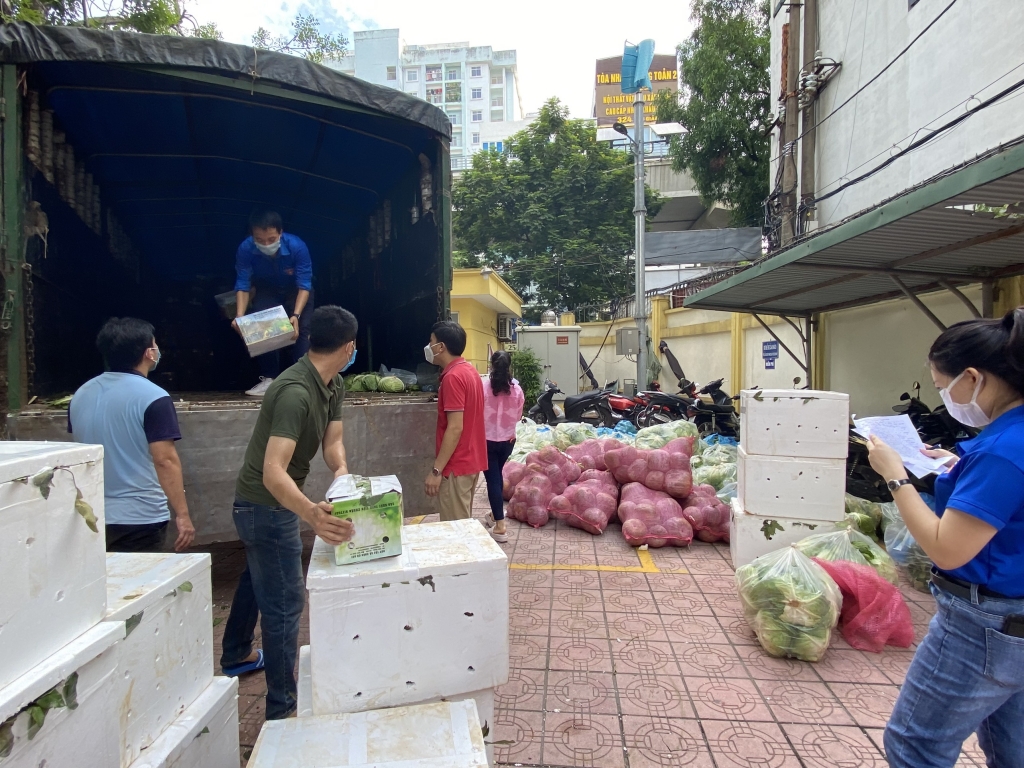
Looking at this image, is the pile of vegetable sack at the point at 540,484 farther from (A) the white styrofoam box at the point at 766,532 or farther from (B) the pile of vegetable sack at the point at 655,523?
(A) the white styrofoam box at the point at 766,532

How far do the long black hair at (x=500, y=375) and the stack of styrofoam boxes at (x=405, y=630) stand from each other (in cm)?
295

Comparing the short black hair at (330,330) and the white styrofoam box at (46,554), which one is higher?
the short black hair at (330,330)

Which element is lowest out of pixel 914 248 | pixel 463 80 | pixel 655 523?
pixel 655 523

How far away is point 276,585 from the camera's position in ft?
7.47

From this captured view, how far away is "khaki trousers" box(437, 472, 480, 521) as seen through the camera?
3.95 metres

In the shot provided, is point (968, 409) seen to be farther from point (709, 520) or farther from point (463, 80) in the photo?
point (463, 80)

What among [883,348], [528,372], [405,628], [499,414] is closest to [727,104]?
[528,372]

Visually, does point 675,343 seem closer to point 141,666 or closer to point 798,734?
point 798,734

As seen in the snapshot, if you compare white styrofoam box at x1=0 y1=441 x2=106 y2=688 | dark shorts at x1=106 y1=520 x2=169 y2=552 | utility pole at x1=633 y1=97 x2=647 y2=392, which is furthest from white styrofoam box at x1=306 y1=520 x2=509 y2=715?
utility pole at x1=633 y1=97 x2=647 y2=392

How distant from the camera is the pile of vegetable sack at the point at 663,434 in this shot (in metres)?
6.89

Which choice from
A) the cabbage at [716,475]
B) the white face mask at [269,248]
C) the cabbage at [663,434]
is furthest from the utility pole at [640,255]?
the white face mask at [269,248]

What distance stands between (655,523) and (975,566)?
10.9 feet

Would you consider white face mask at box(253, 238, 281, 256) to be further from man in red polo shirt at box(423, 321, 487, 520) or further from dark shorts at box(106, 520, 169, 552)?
dark shorts at box(106, 520, 169, 552)

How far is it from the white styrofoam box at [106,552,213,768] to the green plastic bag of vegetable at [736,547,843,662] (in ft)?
8.49
